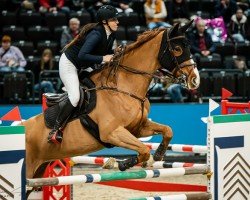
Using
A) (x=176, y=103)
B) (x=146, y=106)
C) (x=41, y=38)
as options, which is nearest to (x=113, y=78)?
(x=146, y=106)

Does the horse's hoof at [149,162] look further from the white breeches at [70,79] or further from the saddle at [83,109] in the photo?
the white breeches at [70,79]

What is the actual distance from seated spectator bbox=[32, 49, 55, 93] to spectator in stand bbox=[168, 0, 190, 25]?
311 centimetres

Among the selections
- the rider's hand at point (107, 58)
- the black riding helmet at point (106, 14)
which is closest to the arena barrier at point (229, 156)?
the rider's hand at point (107, 58)

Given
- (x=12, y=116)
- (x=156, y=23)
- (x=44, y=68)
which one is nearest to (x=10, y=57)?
(x=44, y=68)

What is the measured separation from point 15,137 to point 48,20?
9064 mm

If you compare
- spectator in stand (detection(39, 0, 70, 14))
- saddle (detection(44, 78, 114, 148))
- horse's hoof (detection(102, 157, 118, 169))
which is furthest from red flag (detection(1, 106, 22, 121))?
spectator in stand (detection(39, 0, 70, 14))

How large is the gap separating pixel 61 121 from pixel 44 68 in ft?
18.3

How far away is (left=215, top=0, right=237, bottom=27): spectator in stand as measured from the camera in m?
15.8

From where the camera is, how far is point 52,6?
15297 millimetres

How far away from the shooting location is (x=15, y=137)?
5.73m

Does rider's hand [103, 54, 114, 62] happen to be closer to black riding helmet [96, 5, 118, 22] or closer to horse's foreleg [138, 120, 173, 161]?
black riding helmet [96, 5, 118, 22]

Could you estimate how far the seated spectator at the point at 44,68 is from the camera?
12.8 metres

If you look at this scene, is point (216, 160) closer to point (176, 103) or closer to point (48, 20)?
point (176, 103)

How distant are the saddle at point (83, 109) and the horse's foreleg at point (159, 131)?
1.16 feet
